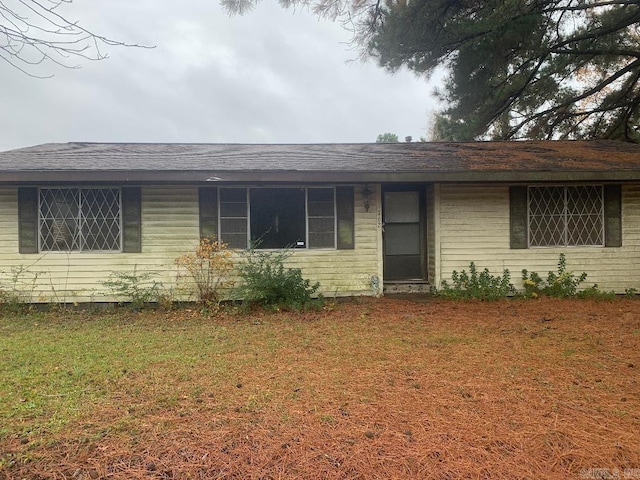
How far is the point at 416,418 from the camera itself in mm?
2775

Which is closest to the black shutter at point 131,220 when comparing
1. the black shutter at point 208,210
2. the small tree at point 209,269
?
the small tree at point 209,269

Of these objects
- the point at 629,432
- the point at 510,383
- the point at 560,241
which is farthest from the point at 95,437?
the point at 560,241

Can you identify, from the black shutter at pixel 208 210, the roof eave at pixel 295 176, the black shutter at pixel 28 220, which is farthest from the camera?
the black shutter at pixel 208 210

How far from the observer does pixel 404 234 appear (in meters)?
8.02

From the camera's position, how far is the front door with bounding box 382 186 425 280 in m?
7.98

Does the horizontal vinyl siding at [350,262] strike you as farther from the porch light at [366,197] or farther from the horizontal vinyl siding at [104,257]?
the horizontal vinyl siding at [104,257]

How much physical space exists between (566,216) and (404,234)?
9.76 feet

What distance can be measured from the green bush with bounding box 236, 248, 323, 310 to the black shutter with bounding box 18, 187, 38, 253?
3.48 meters

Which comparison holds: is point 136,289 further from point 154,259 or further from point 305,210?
point 305,210

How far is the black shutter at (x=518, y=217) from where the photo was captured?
7.37 meters

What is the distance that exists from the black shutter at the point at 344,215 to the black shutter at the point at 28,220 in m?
5.14

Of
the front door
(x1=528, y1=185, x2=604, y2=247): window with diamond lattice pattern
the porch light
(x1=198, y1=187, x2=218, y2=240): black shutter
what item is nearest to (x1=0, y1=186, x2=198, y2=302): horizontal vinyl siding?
(x1=198, y1=187, x2=218, y2=240): black shutter

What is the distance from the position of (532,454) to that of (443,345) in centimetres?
234

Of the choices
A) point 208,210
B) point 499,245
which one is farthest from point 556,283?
point 208,210
